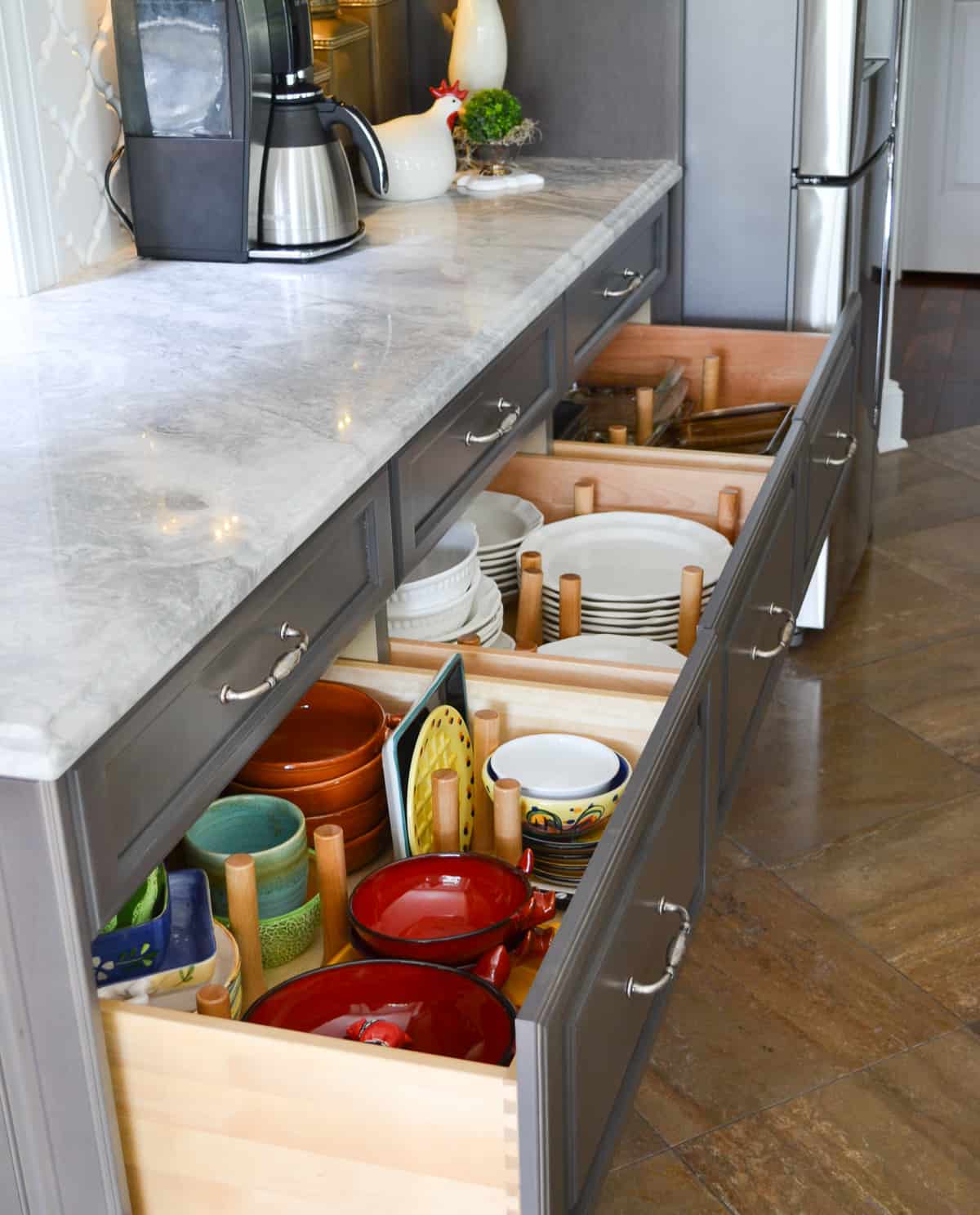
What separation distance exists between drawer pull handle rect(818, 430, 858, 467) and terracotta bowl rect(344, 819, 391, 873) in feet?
3.25

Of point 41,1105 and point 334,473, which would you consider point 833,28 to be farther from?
point 41,1105

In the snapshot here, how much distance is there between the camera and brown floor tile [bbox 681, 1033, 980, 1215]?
170 cm

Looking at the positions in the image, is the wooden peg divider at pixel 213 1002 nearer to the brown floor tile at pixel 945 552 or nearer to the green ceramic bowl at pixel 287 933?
the green ceramic bowl at pixel 287 933

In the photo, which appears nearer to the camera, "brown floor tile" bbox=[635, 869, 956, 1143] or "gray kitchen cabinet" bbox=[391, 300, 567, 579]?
"gray kitchen cabinet" bbox=[391, 300, 567, 579]

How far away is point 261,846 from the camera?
4.92ft

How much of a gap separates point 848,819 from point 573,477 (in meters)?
0.70

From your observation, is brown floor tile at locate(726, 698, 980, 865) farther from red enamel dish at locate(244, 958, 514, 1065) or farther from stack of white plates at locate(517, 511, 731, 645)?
red enamel dish at locate(244, 958, 514, 1065)

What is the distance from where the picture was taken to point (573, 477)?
7.27ft

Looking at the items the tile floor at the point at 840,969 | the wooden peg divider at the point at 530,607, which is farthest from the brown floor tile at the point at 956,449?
the wooden peg divider at the point at 530,607

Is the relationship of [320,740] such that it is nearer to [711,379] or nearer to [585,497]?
[585,497]

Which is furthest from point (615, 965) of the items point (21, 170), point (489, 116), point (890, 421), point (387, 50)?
point (890, 421)

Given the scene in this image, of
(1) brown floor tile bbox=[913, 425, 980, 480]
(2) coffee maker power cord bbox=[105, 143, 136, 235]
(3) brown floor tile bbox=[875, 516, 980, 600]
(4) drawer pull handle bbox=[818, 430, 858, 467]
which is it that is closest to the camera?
(2) coffee maker power cord bbox=[105, 143, 136, 235]

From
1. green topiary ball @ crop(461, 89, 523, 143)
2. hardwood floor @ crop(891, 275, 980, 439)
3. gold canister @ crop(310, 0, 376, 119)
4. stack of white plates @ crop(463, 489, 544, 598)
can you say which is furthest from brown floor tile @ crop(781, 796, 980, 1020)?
hardwood floor @ crop(891, 275, 980, 439)

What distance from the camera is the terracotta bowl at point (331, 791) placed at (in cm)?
151
